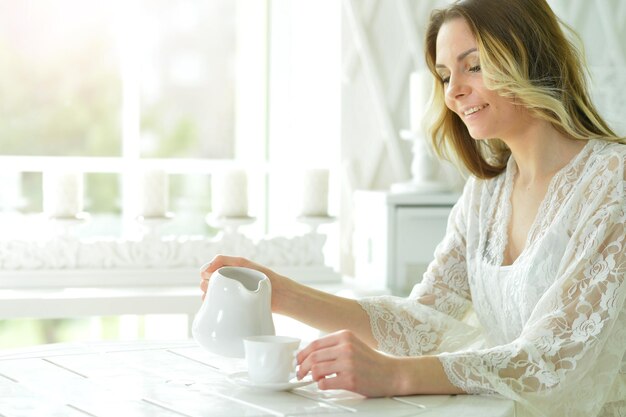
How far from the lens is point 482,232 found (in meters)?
1.74

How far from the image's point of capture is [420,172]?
10.2ft

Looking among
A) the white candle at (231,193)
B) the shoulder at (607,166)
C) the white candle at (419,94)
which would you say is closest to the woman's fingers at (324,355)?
the shoulder at (607,166)

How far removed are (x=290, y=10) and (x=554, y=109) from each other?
2173mm

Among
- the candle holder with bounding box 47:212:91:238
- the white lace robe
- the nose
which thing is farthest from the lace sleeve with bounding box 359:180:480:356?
the candle holder with bounding box 47:212:91:238

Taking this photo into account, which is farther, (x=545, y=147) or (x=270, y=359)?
(x=545, y=147)

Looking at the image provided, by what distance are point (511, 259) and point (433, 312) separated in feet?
0.53

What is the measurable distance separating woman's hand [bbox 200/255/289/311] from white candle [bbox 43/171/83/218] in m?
1.27

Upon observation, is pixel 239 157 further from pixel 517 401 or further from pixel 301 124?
pixel 517 401

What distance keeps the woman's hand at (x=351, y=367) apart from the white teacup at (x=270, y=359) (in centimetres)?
2

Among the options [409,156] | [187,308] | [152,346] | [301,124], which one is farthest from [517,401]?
[301,124]

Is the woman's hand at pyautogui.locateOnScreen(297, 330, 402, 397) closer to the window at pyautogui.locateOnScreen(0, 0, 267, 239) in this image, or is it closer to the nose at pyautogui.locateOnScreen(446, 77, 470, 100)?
the nose at pyautogui.locateOnScreen(446, 77, 470, 100)

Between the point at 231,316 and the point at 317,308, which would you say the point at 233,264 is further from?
the point at 231,316

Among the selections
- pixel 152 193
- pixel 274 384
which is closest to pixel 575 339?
pixel 274 384

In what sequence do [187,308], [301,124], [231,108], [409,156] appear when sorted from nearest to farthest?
[187,308]
[409,156]
[301,124]
[231,108]
